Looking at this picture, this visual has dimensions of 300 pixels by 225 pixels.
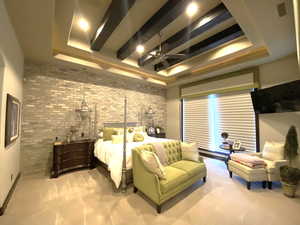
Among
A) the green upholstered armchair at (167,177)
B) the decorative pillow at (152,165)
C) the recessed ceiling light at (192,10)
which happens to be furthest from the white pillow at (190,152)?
the recessed ceiling light at (192,10)

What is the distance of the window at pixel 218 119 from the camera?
418 centimetres

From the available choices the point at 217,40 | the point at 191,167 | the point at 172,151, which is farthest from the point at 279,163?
the point at 217,40

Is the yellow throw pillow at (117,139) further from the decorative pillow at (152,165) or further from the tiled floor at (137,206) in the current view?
the decorative pillow at (152,165)

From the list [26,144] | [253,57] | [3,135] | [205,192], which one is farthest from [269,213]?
[26,144]

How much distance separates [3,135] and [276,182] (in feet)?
18.2

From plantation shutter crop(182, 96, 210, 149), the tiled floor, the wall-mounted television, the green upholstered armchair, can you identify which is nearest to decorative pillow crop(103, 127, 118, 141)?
the tiled floor

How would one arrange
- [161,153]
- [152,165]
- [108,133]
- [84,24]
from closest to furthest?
1. [152,165]
2. [84,24]
3. [161,153]
4. [108,133]

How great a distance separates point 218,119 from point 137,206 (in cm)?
396

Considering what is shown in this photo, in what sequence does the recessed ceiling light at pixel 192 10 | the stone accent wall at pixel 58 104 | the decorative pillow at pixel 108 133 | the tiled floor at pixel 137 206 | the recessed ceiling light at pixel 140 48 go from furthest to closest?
the decorative pillow at pixel 108 133, the stone accent wall at pixel 58 104, the recessed ceiling light at pixel 140 48, the recessed ceiling light at pixel 192 10, the tiled floor at pixel 137 206

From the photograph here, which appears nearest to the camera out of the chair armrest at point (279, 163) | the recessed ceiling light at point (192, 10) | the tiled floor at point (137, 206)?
the tiled floor at point (137, 206)

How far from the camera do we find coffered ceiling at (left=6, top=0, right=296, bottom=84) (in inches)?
80.5

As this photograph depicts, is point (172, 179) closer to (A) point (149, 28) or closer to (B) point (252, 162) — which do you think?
(B) point (252, 162)

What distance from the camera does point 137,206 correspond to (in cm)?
229

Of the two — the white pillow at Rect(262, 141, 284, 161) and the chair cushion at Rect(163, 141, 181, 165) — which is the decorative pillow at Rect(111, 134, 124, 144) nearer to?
the chair cushion at Rect(163, 141, 181, 165)
